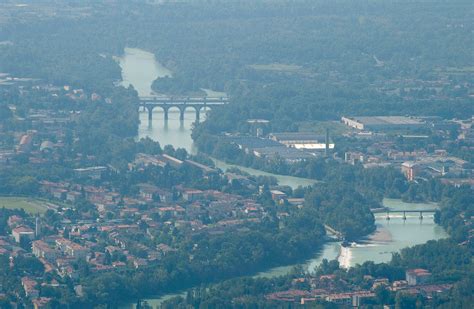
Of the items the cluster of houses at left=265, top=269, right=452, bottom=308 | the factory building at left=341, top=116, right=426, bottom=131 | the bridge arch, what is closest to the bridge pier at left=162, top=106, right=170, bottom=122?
the bridge arch

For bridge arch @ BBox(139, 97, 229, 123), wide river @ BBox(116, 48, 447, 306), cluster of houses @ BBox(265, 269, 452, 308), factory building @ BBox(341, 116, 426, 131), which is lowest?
cluster of houses @ BBox(265, 269, 452, 308)

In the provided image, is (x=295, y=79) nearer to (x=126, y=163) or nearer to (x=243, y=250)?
(x=126, y=163)

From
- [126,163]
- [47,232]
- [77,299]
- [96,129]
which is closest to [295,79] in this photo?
[96,129]

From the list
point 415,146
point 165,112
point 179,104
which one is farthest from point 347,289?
point 179,104

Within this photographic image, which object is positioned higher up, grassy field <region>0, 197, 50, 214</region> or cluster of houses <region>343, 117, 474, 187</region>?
cluster of houses <region>343, 117, 474, 187</region>

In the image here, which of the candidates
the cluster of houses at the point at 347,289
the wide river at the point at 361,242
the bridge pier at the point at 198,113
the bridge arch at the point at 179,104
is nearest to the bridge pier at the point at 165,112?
the bridge arch at the point at 179,104

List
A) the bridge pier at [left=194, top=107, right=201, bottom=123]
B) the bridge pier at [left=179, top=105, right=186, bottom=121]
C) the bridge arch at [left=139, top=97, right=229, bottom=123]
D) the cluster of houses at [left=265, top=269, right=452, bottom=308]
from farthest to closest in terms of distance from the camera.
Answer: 1. the bridge arch at [left=139, top=97, right=229, bottom=123]
2. the bridge pier at [left=179, top=105, right=186, bottom=121]
3. the bridge pier at [left=194, top=107, right=201, bottom=123]
4. the cluster of houses at [left=265, top=269, right=452, bottom=308]

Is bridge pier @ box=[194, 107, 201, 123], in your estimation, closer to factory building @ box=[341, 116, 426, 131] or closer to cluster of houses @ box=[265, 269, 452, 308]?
factory building @ box=[341, 116, 426, 131]
